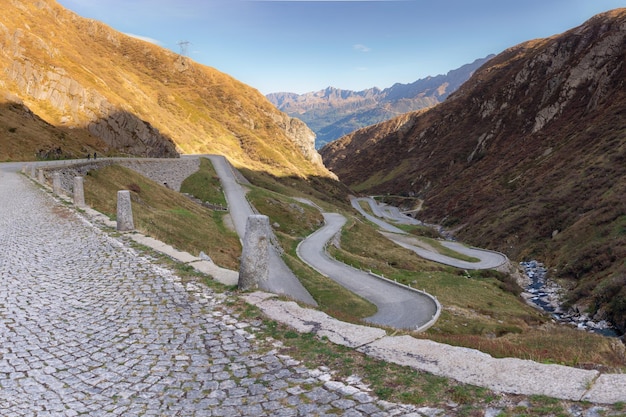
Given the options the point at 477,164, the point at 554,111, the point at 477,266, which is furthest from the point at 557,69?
the point at 477,266

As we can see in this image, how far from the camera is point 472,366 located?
6188 millimetres

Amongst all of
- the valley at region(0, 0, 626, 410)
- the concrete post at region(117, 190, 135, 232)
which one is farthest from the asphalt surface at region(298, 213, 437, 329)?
the concrete post at region(117, 190, 135, 232)

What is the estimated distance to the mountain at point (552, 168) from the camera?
51188 millimetres

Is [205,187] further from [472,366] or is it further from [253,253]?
[472,366]

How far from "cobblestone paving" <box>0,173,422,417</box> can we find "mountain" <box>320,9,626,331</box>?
135ft

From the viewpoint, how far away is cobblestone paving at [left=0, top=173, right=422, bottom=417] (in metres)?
5.45

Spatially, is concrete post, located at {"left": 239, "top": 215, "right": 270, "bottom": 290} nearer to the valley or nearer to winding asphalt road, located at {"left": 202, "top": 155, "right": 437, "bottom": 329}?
the valley

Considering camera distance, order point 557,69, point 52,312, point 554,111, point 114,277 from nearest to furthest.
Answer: point 52,312 < point 114,277 < point 554,111 < point 557,69

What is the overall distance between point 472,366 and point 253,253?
659 cm

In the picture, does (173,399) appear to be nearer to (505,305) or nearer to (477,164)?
(505,305)

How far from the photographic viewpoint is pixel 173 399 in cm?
562

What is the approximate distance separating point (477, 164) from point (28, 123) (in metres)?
134

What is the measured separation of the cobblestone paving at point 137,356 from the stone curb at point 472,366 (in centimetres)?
126

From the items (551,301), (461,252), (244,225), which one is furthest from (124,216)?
(461,252)
